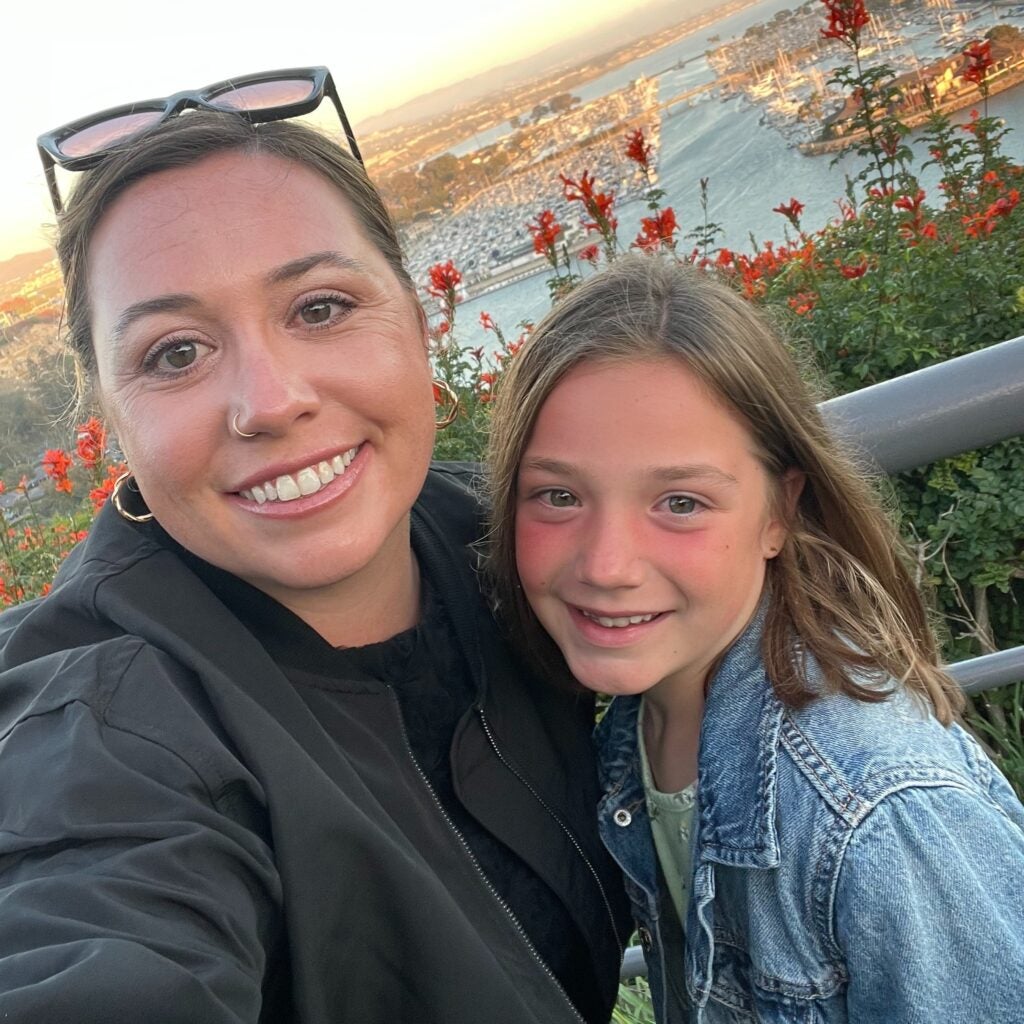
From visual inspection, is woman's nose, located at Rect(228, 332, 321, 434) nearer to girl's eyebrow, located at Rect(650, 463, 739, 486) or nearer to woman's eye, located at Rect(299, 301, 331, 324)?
woman's eye, located at Rect(299, 301, 331, 324)

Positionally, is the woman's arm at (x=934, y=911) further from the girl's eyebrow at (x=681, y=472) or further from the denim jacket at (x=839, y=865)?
the girl's eyebrow at (x=681, y=472)

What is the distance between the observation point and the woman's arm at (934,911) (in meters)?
1.24

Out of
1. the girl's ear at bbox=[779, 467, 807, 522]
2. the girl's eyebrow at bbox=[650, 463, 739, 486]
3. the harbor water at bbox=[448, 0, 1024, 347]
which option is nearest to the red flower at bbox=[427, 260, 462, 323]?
the harbor water at bbox=[448, 0, 1024, 347]

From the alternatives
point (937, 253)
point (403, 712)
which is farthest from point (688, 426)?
point (937, 253)

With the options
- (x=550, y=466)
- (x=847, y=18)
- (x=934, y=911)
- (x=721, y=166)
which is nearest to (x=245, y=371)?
(x=550, y=466)

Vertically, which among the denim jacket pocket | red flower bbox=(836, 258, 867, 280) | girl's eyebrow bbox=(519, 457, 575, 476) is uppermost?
girl's eyebrow bbox=(519, 457, 575, 476)

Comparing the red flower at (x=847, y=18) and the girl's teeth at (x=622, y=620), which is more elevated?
the red flower at (x=847, y=18)

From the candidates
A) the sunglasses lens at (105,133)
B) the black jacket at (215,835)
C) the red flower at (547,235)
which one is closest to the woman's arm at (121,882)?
the black jacket at (215,835)

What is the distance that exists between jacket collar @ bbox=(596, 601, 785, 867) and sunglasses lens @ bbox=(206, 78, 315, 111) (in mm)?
1174

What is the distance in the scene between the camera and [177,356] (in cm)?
134

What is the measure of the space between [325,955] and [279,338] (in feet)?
2.64

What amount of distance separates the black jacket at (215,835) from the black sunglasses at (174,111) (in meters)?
0.56

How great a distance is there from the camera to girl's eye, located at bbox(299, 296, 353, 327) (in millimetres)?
1396

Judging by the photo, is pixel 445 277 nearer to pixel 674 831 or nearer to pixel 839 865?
pixel 674 831
